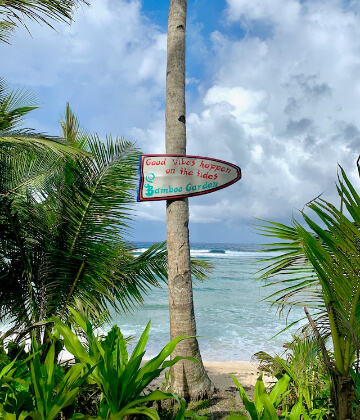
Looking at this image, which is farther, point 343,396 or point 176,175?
point 176,175

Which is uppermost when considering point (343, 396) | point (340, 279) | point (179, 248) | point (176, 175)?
point (176, 175)

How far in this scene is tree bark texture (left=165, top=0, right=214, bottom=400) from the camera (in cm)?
374

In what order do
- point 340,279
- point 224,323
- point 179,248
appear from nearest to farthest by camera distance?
point 340,279 → point 179,248 → point 224,323

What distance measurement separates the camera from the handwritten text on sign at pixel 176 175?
3875 millimetres

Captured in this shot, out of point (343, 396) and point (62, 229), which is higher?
point (62, 229)

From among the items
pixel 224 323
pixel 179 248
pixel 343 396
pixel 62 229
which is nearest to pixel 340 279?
pixel 343 396

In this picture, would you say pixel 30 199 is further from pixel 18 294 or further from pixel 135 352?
pixel 135 352

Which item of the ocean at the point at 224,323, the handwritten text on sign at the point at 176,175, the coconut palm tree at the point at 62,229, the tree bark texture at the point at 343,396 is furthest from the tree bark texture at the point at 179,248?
the tree bark texture at the point at 343,396

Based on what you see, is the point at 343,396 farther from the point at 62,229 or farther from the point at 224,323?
the point at 224,323

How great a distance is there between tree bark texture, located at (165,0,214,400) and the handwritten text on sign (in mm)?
128

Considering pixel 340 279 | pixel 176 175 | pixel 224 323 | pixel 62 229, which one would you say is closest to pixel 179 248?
pixel 176 175

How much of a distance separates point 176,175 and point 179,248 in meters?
0.75

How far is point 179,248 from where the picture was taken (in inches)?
154

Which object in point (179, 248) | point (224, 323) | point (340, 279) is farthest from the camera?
→ point (224, 323)
